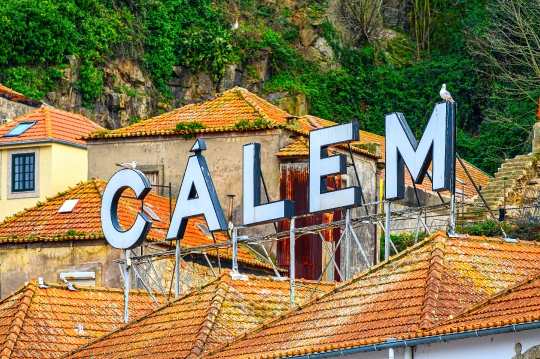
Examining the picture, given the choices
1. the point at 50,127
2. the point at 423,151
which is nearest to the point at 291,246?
the point at 423,151

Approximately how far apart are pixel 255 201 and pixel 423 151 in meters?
5.07

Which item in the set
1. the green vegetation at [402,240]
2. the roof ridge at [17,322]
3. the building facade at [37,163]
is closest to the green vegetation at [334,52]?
the building facade at [37,163]

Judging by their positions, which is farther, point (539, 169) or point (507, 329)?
point (539, 169)

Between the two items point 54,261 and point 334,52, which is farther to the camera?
point 334,52

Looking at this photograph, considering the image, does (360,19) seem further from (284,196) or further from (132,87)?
(284,196)

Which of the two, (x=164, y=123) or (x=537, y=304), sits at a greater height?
(x=164, y=123)

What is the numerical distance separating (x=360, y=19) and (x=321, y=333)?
49.0 m

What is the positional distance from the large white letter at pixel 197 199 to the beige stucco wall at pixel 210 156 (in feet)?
31.5

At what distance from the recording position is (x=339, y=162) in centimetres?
4056

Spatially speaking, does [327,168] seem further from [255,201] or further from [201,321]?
[201,321]

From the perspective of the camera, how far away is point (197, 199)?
42.7 metres

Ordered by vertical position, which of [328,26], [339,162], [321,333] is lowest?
[321,333]

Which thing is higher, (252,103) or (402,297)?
(252,103)

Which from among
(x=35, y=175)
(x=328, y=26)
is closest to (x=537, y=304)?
(x=35, y=175)
